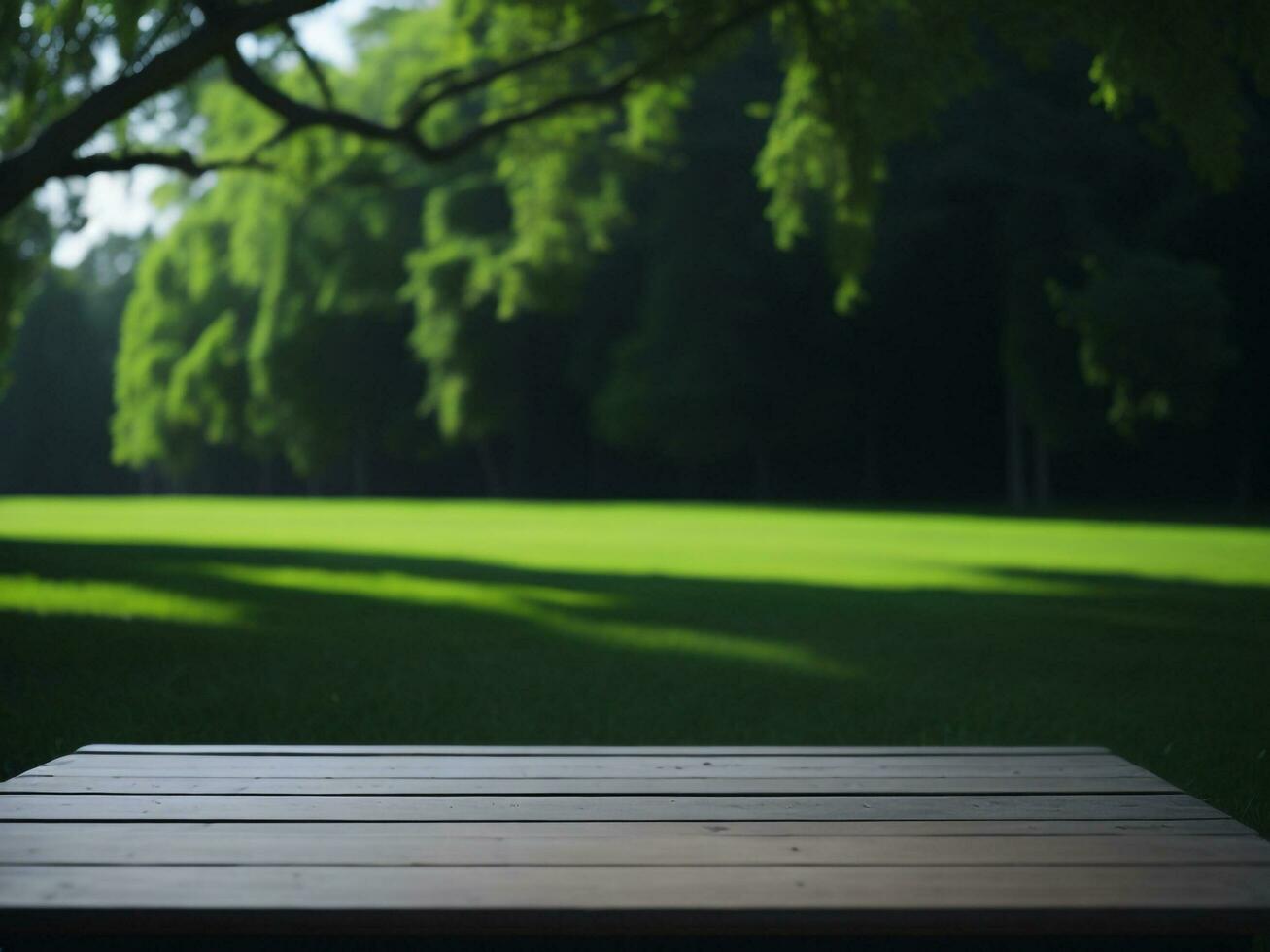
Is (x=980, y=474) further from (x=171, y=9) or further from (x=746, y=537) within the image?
(x=171, y=9)

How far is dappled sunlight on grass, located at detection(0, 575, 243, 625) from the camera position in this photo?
9328mm

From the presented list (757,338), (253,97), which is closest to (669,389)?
(757,338)

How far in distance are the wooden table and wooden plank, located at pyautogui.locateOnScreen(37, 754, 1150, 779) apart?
12mm

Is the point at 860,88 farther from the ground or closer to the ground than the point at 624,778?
farther from the ground

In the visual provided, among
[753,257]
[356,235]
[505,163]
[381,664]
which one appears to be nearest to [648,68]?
[505,163]

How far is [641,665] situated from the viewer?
24.3 ft

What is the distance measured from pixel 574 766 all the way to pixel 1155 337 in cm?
2489

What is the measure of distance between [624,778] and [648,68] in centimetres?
1091

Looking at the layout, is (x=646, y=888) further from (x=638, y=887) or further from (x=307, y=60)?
(x=307, y=60)

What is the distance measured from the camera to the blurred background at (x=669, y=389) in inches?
276

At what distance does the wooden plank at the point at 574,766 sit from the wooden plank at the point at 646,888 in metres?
0.85

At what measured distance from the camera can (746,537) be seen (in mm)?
19188

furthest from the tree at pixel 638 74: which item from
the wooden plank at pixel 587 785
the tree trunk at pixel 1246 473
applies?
the tree trunk at pixel 1246 473

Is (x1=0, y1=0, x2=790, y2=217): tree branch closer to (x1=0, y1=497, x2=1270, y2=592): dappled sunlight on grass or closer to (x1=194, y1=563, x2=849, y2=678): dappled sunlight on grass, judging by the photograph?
(x1=194, y1=563, x2=849, y2=678): dappled sunlight on grass
